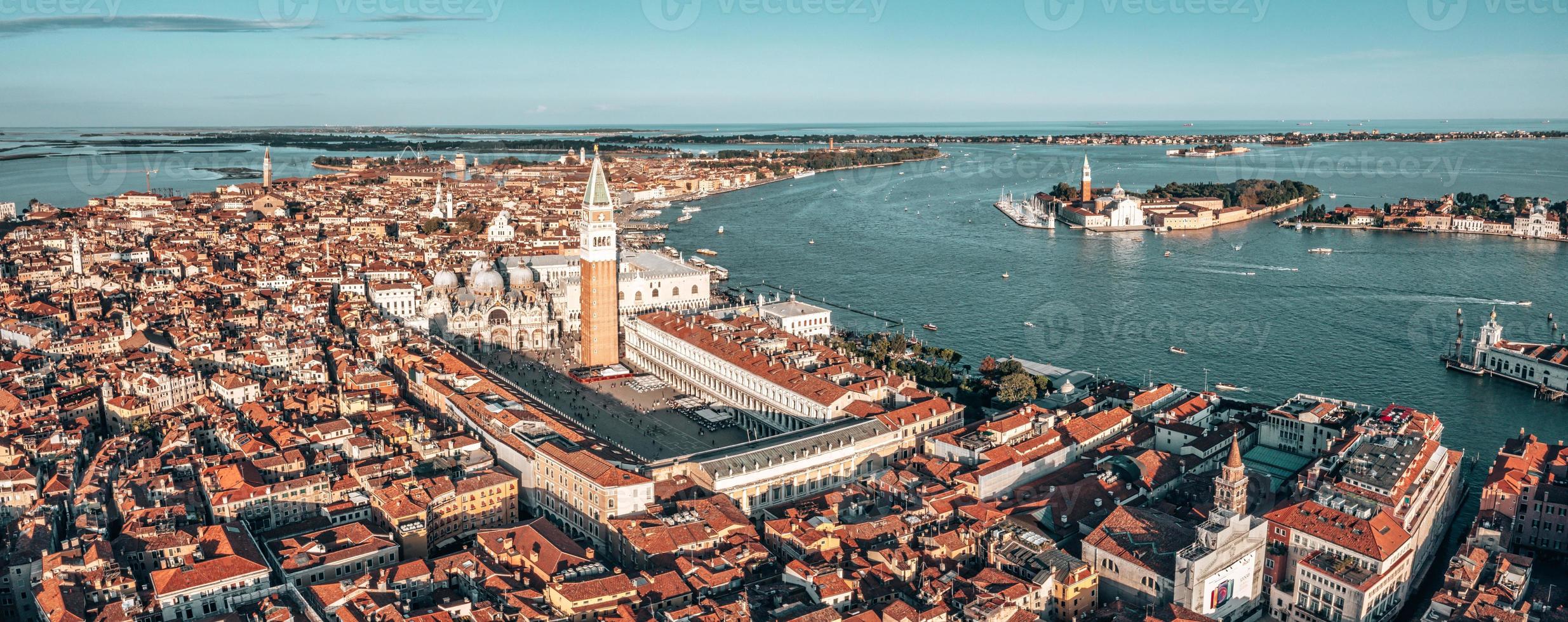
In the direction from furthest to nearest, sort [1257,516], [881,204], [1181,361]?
1. [881,204]
2. [1181,361]
3. [1257,516]

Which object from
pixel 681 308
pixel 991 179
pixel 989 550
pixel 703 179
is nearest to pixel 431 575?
pixel 989 550

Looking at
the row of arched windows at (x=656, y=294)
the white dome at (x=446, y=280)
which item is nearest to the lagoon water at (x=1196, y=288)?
the row of arched windows at (x=656, y=294)

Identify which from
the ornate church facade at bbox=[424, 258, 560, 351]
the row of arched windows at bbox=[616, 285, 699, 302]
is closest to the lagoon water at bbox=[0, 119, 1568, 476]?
the row of arched windows at bbox=[616, 285, 699, 302]

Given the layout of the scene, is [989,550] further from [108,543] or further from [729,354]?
[108,543]

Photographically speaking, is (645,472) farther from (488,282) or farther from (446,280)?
(446,280)

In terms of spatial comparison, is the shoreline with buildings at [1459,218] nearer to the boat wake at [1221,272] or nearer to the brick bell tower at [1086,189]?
the brick bell tower at [1086,189]

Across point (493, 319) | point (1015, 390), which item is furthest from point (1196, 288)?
point (493, 319)

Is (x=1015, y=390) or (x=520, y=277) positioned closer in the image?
(x=1015, y=390)
